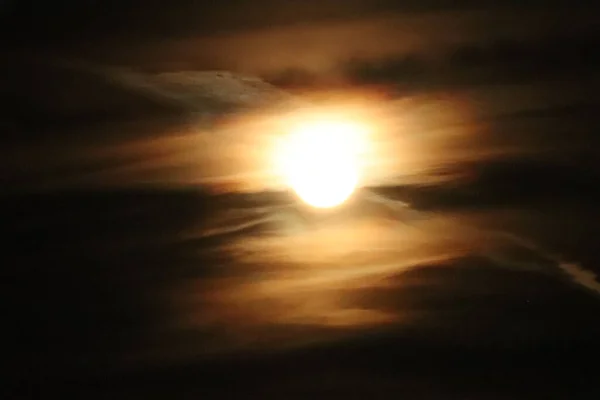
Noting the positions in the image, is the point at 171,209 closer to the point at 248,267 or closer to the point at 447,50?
the point at 248,267

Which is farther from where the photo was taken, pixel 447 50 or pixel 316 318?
pixel 316 318

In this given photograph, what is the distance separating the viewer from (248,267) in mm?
946

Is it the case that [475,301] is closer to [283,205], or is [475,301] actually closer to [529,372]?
[529,372]

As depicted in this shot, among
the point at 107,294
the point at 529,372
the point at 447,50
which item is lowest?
the point at 529,372

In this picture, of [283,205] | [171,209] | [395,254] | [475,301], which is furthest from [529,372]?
[171,209]

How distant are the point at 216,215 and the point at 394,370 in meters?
0.28

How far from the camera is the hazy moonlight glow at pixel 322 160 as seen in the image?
0.90 meters

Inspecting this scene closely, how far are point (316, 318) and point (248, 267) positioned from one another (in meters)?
0.10

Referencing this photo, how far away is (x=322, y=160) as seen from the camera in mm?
913

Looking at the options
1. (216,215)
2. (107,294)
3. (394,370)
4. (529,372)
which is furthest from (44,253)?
(529,372)

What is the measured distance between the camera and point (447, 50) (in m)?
0.85

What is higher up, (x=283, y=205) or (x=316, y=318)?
(x=283, y=205)

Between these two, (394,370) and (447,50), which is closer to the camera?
(447,50)

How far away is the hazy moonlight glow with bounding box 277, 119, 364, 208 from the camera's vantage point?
0.90 meters
